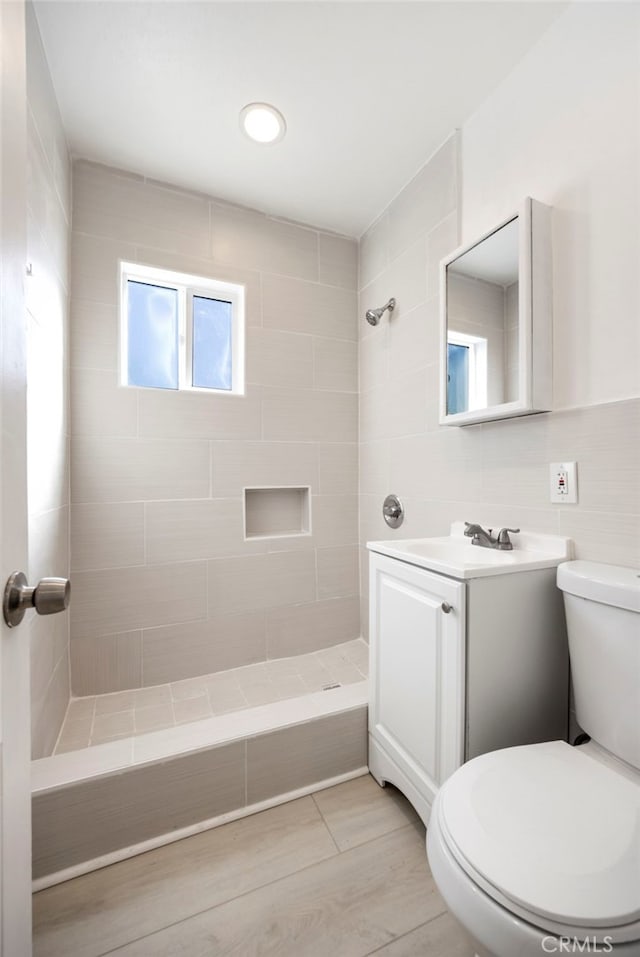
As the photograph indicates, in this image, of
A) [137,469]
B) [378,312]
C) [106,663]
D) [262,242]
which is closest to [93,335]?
[137,469]

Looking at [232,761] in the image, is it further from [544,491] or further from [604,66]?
[604,66]

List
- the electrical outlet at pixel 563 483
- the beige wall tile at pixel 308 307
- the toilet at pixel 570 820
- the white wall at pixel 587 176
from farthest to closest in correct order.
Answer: the beige wall tile at pixel 308 307 → the electrical outlet at pixel 563 483 → the white wall at pixel 587 176 → the toilet at pixel 570 820

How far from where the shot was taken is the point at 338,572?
2289 millimetres

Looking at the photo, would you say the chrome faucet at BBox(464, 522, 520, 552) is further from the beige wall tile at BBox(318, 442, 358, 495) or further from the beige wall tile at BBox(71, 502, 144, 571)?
the beige wall tile at BBox(71, 502, 144, 571)

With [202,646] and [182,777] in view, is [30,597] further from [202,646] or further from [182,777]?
[202,646]

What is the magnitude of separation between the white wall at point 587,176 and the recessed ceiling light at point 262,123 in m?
0.85

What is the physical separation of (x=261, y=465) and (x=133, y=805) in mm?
1418

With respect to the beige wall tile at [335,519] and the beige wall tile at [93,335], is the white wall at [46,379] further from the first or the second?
the beige wall tile at [335,519]

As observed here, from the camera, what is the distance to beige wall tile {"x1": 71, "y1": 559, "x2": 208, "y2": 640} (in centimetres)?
177

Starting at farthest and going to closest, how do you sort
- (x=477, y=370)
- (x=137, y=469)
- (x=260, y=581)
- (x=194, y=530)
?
(x=260, y=581) < (x=194, y=530) < (x=137, y=469) < (x=477, y=370)

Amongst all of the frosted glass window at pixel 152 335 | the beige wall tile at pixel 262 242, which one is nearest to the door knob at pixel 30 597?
the frosted glass window at pixel 152 335

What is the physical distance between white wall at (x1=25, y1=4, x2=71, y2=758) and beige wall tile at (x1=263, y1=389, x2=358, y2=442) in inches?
36.9

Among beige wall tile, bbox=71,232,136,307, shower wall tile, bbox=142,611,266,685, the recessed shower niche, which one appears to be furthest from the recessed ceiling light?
shower wall tile, bbox=142,611,266,685

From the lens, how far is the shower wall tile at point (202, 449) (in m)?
1.78
